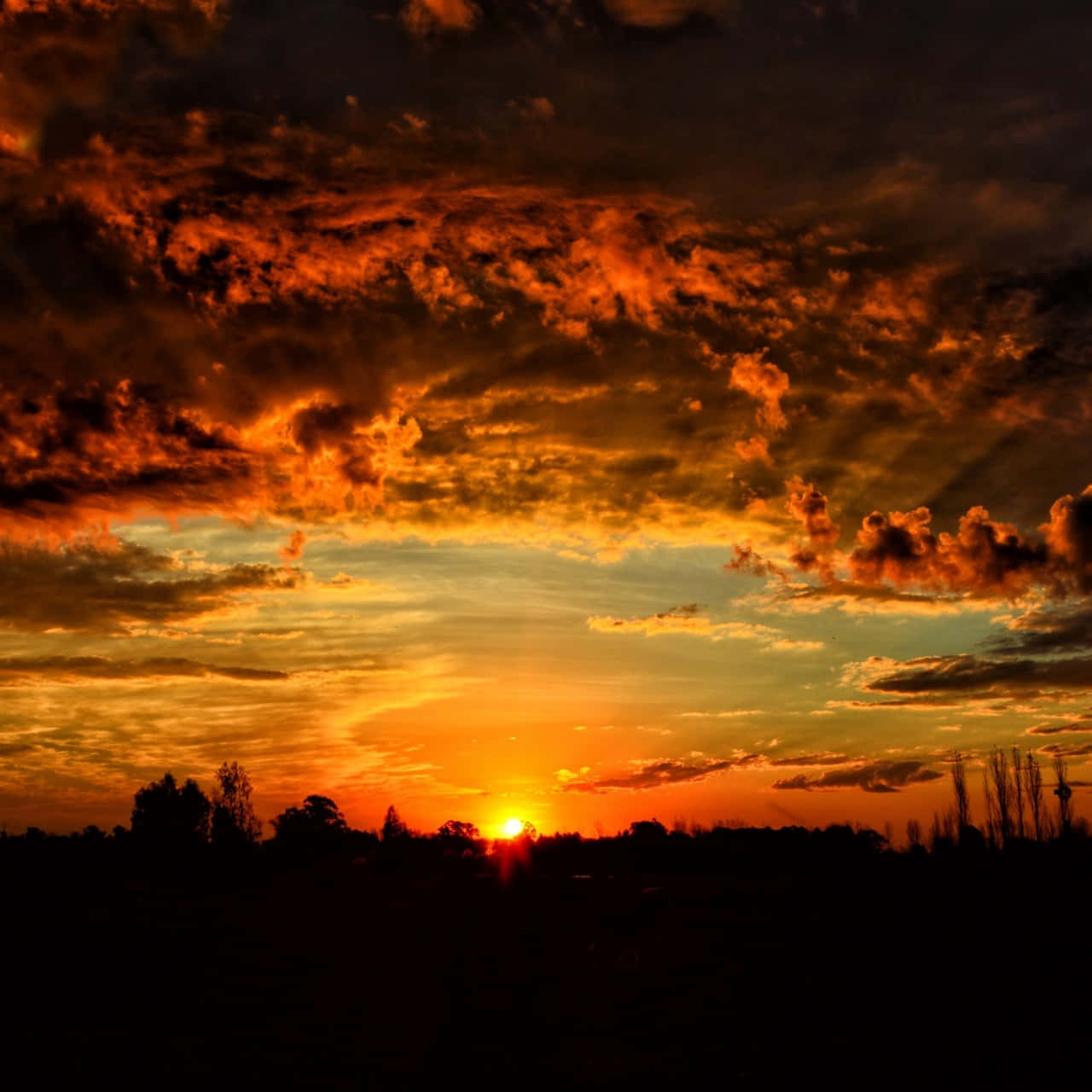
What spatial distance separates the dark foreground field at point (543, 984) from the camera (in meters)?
18.7

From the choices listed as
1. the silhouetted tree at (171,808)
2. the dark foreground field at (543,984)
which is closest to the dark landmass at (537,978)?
the dark foreground field at (543,984)

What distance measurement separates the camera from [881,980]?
2520 cm

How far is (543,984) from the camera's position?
83.6 ft

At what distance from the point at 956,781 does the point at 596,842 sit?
182ft

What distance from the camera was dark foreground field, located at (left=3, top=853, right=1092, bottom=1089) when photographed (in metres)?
18.7

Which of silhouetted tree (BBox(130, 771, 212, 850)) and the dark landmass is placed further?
silhouetted tree (BBox(130, 771, 212, 850))

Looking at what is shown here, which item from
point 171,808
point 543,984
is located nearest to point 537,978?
point 543,984

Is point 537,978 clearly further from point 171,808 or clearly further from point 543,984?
point 171,808

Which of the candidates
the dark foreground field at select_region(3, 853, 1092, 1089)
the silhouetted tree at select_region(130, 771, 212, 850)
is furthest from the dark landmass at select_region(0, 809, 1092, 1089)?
the silhouetted tree at select_region(130, 771, 212, 850)

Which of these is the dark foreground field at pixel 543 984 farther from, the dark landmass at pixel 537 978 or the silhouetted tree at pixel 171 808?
the silhouetted tree at pixel 171 808

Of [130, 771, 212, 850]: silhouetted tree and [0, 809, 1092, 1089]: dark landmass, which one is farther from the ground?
[130, 771, 212, 850]: silhouetted tree

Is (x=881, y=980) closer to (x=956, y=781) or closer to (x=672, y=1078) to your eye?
(x=672, y=1078)

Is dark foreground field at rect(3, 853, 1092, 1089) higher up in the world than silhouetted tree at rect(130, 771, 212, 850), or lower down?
lower down

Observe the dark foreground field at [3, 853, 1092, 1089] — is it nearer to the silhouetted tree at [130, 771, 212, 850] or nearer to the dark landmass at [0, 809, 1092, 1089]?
the dark landmass at [0, 809, 1092, 1089]
